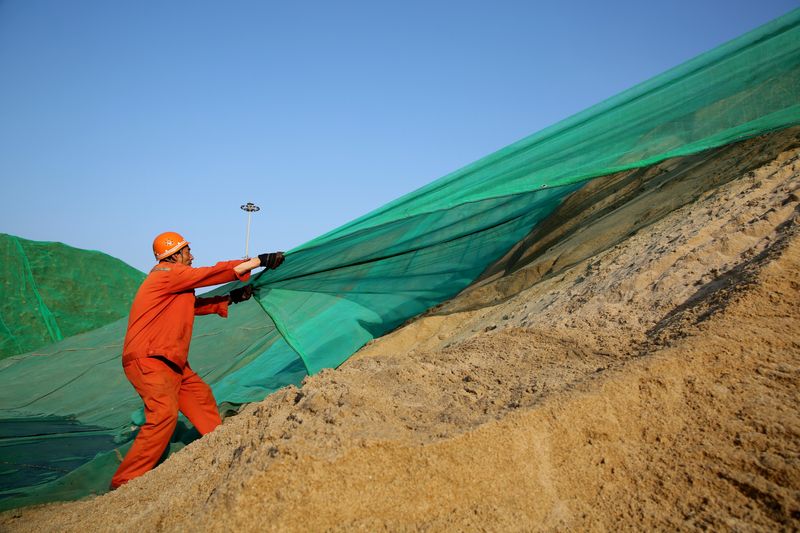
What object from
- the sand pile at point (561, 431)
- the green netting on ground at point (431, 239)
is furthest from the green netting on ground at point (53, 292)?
the sand pile at point (561, 431)

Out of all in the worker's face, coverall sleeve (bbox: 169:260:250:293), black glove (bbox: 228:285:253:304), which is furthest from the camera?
black glove (bbox: 228:285:253:304)

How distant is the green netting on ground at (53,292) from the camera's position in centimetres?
1034

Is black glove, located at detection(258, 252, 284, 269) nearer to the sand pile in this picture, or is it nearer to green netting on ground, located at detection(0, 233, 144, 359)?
the sand pile

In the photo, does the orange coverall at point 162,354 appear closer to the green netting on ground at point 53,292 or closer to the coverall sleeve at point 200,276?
the coverall sleeve at point 200,276

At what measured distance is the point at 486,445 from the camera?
1.60 meters

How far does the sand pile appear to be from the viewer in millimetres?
1453

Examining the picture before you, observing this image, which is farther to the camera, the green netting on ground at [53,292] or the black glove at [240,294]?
the green netting on ground at [53,292]

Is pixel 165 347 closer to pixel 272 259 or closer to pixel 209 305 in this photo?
pixel 209 305

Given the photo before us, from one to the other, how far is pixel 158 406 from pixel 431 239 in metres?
2.04

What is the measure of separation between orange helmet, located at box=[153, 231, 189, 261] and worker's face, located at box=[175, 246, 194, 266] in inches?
1.8

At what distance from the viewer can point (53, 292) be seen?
436 inches

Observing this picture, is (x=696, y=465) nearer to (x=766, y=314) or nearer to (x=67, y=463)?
(x=766, y=314)

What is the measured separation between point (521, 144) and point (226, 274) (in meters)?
2.22

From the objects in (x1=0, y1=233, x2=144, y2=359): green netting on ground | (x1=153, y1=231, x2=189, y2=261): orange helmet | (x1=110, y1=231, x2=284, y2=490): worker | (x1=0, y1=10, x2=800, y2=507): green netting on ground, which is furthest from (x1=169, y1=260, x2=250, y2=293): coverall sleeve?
(x1=0, y1=233, x2=144, y2=359): green netting on ground
